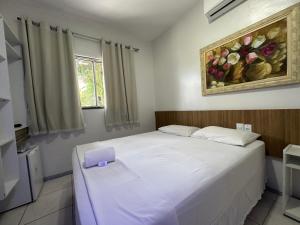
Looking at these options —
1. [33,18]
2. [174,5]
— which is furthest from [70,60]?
[174,5]

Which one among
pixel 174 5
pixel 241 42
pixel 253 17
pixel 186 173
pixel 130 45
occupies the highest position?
pixel 174 5

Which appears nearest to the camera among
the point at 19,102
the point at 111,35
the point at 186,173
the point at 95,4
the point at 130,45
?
the point at 186,173

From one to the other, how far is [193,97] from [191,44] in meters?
0.91

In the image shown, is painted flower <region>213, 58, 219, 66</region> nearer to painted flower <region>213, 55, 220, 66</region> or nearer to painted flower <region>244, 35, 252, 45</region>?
painted flower <region>213, 55, 220, 66</region>

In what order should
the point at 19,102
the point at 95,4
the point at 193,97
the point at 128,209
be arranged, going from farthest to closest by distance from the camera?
the point at 193,97 → the point at 95,4 → the point at 19,102 → the point at 128,209

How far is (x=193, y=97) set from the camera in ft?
8.55

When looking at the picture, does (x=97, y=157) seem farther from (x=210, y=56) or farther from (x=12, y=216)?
(x=210, y=56)

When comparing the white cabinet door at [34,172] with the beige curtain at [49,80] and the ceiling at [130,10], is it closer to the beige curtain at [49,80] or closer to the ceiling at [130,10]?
the beige curtain at [49,80]

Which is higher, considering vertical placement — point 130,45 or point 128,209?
point 130,45

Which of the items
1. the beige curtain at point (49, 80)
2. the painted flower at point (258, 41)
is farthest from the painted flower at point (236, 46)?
the beige curtain at point (49, 80)

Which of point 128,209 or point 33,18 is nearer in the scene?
point 128,209

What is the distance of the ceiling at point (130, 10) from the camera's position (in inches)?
86.9

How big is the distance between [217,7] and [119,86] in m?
1.99

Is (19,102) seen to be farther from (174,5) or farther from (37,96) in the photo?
(174,5)
